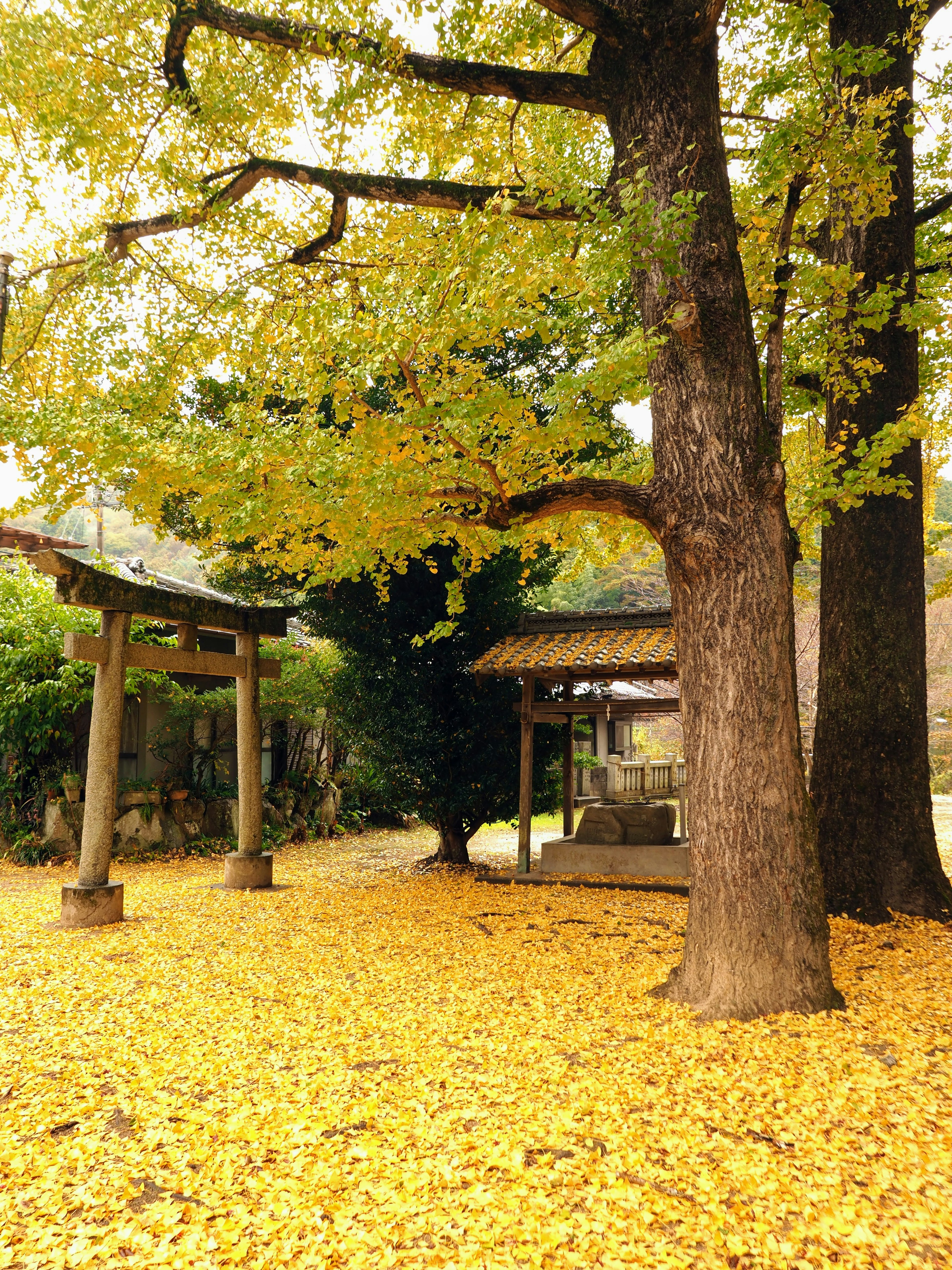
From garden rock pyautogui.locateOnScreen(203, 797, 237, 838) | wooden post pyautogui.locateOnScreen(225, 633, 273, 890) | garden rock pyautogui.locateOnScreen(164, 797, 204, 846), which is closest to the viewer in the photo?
wooden post pyautogui.locateOnScreen(225, 633, 273, 890)

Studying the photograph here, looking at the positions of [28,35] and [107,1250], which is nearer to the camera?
[107,1250]

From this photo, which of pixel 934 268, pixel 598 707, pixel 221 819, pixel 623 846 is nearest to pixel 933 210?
pixel 934 268

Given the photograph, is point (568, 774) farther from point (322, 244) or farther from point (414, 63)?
point (414, 63)

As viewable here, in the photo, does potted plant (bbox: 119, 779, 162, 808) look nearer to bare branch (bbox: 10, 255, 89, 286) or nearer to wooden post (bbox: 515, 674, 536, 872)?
wooden post (bbox: 515, 674, 536, 872)

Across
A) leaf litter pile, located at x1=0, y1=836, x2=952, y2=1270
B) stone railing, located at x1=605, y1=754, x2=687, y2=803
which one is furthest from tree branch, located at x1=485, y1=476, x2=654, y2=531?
stone railing, located at x1=605, y1=754, x2=687, y2=803

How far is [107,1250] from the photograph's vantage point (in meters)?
2.29

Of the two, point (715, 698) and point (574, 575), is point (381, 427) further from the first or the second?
point (574, 575)

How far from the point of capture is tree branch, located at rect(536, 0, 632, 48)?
14.8 ft

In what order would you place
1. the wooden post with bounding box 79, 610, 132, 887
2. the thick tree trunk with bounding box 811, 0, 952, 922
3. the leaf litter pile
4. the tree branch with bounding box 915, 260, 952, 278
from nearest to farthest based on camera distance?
the leaf litter pile
the thick tree trunk with bounding box 811, 0, 952, 922
the wooden post with bounding box 79, 610, 132, 887
the tree branch with bounding box 915, 260, 952, 278

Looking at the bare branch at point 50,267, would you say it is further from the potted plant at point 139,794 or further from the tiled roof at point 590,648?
the potted plant at point 139,794

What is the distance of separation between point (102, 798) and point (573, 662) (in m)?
4.57

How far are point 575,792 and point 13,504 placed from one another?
15.0 meters

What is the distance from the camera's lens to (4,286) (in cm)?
711

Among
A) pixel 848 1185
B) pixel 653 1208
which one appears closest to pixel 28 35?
pixel 653 1208
